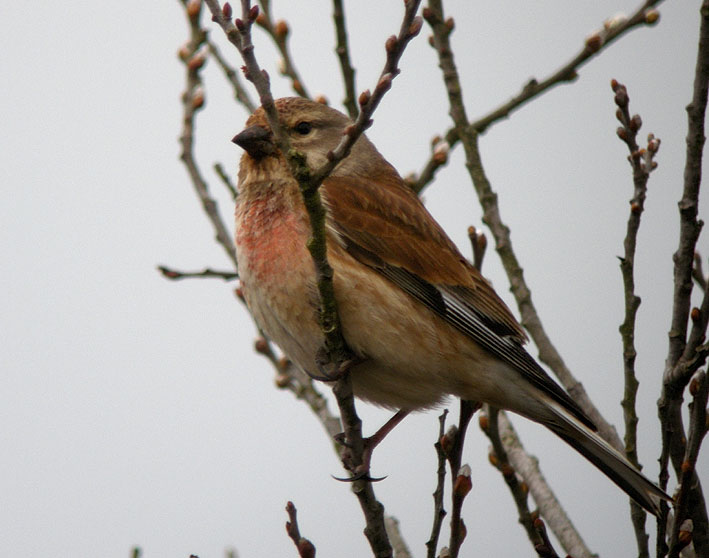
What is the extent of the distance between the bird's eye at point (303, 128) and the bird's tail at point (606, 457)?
1.99 m

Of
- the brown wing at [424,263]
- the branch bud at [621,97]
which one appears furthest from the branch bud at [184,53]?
the branch bud at [621,97]

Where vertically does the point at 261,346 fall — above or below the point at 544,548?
above

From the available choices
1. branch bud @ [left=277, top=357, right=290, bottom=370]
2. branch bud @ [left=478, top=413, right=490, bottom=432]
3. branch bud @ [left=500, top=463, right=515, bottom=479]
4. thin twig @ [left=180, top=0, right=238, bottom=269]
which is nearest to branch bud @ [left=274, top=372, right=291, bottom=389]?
branch bud @ [left=277, top=357, right=290, bottom=370]

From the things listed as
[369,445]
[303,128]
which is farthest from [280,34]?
[369,445]

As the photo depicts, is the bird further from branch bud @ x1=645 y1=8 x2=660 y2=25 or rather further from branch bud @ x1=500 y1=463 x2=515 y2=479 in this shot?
branch bud @ x1=645 y1=8 x2=660 y2=25

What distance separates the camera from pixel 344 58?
17.0 feet

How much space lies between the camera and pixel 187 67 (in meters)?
5.43

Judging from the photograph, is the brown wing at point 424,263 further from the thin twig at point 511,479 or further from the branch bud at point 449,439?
the branch bud at point 449,439

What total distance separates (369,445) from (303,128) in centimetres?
178

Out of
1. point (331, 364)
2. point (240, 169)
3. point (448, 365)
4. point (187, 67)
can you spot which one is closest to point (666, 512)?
point (448, 365)

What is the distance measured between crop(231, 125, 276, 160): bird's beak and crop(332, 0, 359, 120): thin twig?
1.98ft

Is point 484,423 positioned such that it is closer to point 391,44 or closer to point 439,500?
point 439,500

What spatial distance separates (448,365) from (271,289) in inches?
35.7

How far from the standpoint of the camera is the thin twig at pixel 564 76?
5387mm
